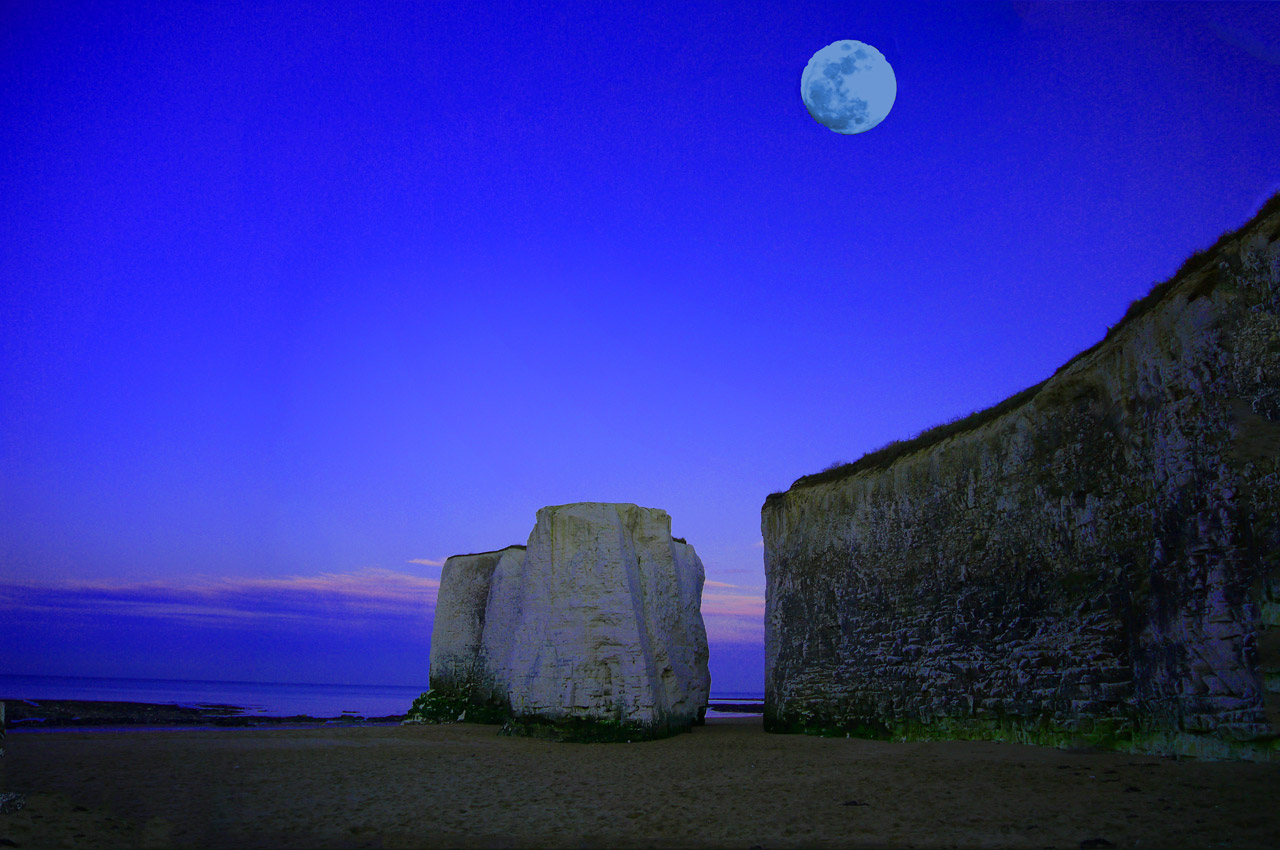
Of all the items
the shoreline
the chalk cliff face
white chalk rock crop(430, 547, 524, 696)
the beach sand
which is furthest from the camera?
white chalk rock crop(430, 547, 524, 696)

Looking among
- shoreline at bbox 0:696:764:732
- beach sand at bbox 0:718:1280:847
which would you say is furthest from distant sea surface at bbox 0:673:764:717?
beach sand at bbox 0:718:1280:847

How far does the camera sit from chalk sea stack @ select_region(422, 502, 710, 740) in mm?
15508

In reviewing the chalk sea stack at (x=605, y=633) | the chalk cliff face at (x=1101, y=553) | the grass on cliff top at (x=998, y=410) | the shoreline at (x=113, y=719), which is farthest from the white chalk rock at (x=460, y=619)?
the chalk cliff face at (x=1101, y=553)

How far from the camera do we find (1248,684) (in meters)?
6.66

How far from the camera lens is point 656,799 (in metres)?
8.14

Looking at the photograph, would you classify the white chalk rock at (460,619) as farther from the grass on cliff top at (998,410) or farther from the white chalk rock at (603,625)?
the grass on cliff top at (998,410)

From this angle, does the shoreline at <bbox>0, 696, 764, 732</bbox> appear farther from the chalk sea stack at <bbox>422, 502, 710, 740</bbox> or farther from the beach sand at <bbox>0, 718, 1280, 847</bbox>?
the beach sand at <bbox>0, 718, 1280, 847</bbox>

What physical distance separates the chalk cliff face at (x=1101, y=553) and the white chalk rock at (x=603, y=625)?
436cm

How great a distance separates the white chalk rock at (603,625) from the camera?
15617 mm

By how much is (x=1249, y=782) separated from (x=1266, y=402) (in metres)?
3.49

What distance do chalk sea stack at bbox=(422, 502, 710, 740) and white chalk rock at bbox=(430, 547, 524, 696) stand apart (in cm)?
801

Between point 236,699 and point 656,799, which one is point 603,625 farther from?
point 236,699

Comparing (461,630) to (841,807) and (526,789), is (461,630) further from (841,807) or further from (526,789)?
(841,807)

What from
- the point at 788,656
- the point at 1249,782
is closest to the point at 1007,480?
the point at 1249,782
